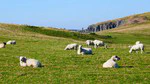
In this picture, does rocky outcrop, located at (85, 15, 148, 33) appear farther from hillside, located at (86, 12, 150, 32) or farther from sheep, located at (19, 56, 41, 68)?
sheep, located at (19, 56, 41, 68)

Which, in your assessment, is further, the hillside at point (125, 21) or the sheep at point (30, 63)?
the hillside at point (125, 21)

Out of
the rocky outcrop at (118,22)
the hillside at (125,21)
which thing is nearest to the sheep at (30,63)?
the hillside at (125,21)

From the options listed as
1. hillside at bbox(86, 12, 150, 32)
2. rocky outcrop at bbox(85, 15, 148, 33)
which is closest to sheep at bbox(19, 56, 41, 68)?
hillside at bbox(86, 12, 150, 32)

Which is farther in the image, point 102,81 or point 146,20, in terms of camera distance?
point 146,20

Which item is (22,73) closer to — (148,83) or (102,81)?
(102,81)

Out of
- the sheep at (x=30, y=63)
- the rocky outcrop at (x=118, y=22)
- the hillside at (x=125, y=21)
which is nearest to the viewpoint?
the sheep at (x=30, y=63)

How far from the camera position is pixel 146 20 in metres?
153

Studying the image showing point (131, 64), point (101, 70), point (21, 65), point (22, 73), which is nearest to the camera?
point (22, 73)

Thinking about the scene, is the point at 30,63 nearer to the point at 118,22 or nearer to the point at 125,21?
the point at 125,21

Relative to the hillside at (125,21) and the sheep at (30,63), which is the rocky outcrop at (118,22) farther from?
the sheep at (30,63)

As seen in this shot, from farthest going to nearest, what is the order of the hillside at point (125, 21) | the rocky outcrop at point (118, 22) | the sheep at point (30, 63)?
the rocky outcrop at point (118, 22)
the hillside at point (125, 21)
the sheep at point (30, 63)

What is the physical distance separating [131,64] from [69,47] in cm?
1361

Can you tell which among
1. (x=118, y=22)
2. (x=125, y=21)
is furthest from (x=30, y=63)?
(x=118, y=22)

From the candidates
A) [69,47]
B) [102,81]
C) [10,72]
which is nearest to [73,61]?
[10,72]
